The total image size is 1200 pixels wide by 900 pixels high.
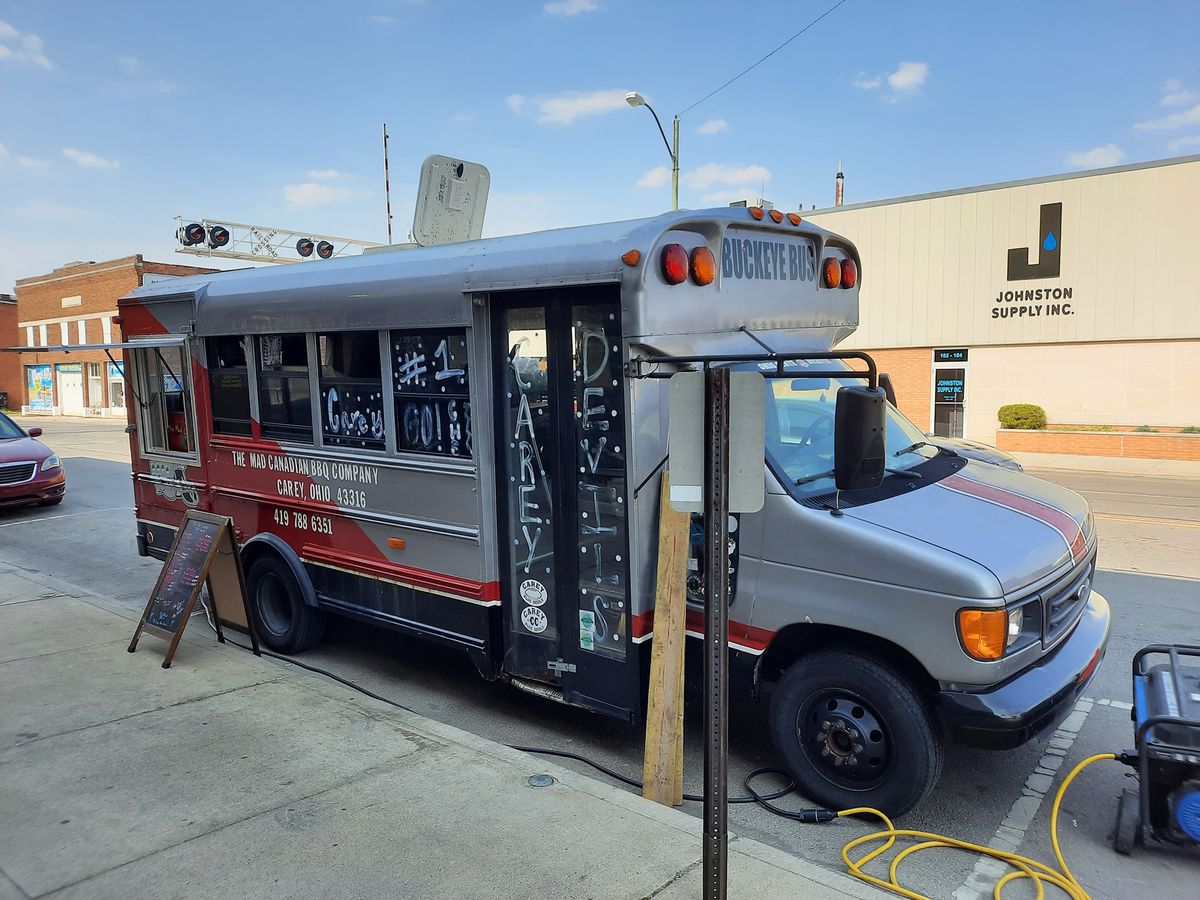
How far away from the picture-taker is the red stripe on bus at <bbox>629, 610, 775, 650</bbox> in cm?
432

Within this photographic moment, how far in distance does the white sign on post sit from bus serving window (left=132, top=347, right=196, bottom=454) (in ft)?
17.7

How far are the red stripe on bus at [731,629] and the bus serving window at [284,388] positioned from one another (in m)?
2.98

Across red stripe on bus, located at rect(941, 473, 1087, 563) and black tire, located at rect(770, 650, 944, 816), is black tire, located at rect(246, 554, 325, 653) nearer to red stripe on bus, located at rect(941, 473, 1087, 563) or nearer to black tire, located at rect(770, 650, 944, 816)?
black tire, located at rect(770, 650, 944, 816)

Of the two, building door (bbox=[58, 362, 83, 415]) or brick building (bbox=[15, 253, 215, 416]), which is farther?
building door (bbox=[58, 362, 83, 415])

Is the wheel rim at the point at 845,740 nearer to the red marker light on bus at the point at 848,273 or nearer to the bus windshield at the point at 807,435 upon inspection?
the bus windshield at the point at 807,435

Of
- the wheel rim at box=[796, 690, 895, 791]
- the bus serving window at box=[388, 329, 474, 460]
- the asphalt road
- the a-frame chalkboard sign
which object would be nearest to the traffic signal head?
the asphalt road

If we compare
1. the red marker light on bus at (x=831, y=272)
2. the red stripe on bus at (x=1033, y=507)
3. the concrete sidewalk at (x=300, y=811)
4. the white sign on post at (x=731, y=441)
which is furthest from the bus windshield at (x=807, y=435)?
the concrete sidewalk at (x=300, y=811)

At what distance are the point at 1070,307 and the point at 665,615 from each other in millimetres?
21575

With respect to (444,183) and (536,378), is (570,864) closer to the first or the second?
(536,378)

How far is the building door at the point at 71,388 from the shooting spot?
158 ft

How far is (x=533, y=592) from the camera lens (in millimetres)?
5035

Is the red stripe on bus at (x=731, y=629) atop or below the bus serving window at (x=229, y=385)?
below

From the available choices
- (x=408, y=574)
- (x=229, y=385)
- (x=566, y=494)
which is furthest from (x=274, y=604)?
(x=566, y=494)

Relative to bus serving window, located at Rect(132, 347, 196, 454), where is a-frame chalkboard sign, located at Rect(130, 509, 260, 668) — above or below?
below
